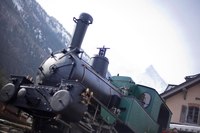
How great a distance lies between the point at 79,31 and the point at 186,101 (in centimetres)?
1314

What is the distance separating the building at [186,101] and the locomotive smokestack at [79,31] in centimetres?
1234

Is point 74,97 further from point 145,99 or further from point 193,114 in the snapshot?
point 193,114

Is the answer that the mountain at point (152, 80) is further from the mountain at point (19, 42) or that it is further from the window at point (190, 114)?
the window at point (190, 114)

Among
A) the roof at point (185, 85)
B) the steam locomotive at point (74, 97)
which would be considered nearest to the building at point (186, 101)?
the roof at point (185, 85)

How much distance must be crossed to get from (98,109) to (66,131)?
133cm

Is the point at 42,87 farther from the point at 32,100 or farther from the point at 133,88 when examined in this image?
the point at 133,88

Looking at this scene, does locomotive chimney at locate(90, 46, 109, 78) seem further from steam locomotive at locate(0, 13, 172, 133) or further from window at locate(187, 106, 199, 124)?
window at locate(187, 106, 199, 124)

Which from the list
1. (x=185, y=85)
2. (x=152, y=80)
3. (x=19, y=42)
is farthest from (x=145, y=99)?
(x=152, y=80)

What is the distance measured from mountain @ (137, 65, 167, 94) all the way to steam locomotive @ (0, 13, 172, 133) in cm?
10826

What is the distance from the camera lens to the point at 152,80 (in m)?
126

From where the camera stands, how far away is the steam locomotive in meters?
6.43

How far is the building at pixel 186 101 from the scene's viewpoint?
1858cm

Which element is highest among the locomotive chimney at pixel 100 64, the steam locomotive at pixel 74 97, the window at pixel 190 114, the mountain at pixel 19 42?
the mountain at pixel 19 42

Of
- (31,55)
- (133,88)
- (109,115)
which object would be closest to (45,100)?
(109,115)
